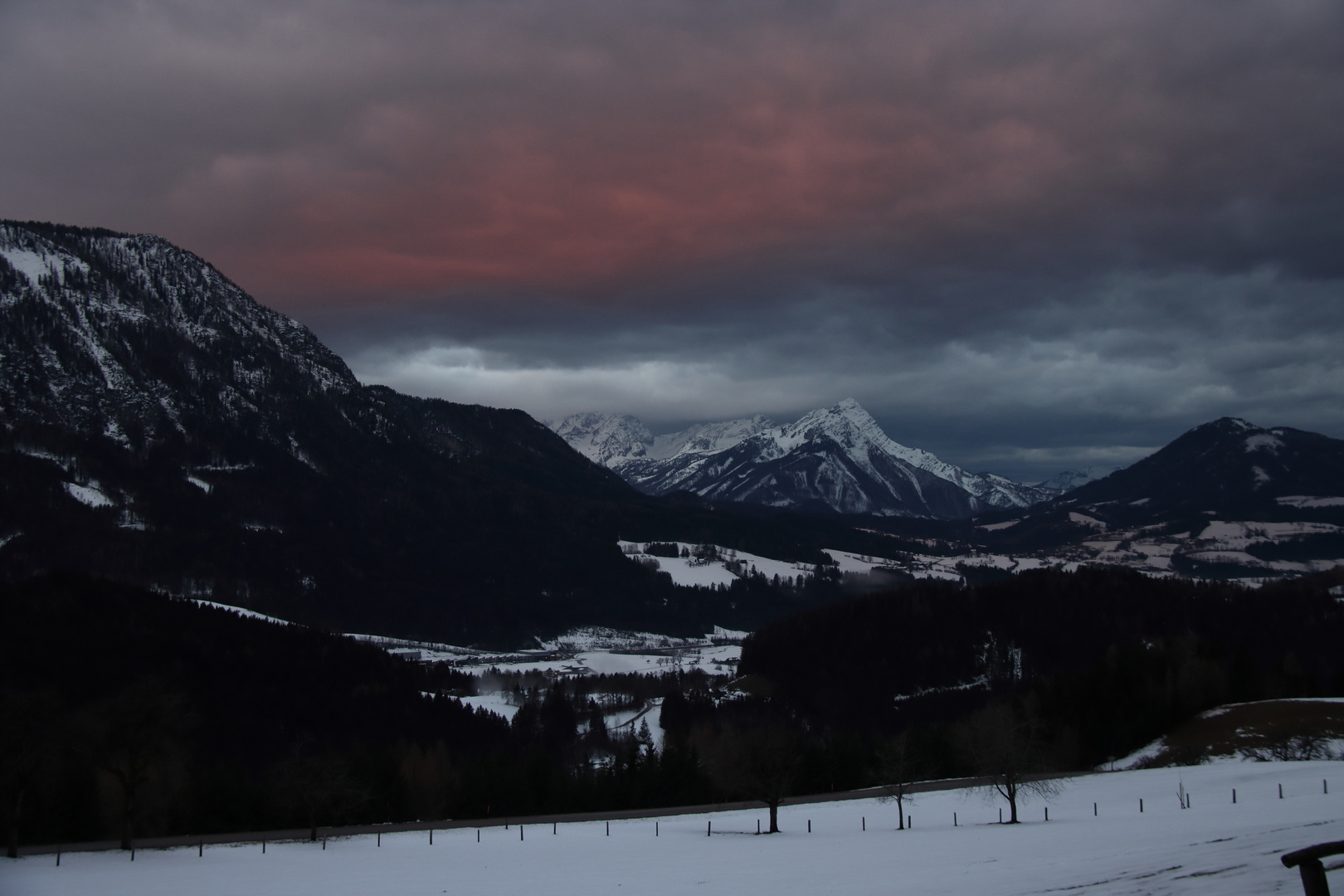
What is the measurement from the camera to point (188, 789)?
335 ft

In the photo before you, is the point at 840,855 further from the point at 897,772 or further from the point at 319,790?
the point at 319,790

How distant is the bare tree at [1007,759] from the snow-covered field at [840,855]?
7.70 feet

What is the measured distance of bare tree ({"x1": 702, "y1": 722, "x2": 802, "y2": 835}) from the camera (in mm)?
87250

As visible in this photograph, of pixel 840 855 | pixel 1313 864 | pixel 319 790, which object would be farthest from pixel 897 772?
pixel 1313 864

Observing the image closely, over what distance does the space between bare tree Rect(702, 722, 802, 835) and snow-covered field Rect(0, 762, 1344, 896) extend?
9.65ft

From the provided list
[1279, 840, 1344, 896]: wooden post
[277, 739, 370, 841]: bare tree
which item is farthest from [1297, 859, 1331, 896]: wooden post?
[277, 739, 370, 841]: bare tree

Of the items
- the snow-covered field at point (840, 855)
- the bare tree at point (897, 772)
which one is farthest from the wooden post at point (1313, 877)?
the bare tree at point (897, 772)

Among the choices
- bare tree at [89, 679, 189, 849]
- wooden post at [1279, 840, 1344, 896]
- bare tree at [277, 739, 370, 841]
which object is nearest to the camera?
wooden post at [1279, 840, 1344, 896]

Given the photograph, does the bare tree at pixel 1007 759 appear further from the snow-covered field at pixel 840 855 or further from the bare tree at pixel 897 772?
the bare tree at pixel 897 772

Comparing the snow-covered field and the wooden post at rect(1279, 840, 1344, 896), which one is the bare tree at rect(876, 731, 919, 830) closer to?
the snow-covered field

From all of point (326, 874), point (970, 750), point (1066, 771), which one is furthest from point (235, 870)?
point (1066, 771)

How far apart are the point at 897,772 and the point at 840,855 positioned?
38.3 m

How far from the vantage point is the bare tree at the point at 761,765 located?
286 feet

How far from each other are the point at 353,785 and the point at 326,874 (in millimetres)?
38690
